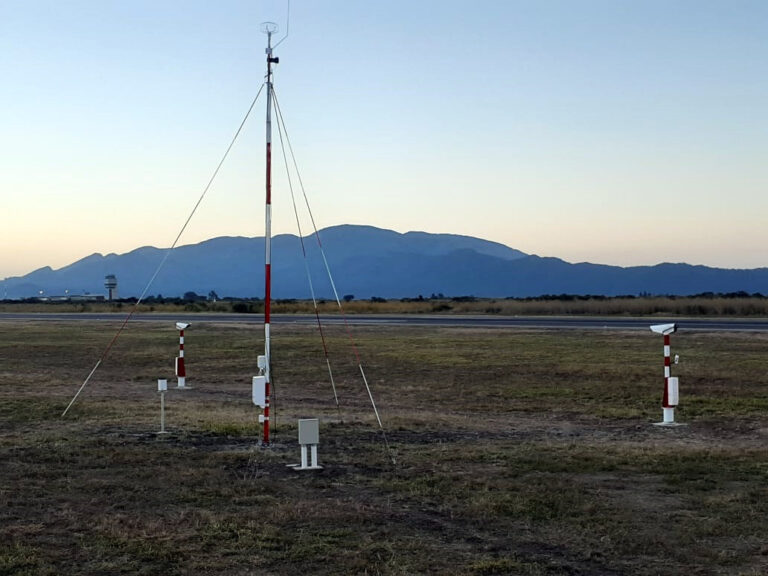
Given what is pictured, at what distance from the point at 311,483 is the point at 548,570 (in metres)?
3.68

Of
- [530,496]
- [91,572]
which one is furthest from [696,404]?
[91,572]

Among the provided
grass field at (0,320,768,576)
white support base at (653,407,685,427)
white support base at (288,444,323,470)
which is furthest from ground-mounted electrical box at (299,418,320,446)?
white support base at (653,407,685,427)

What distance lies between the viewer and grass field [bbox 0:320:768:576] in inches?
272

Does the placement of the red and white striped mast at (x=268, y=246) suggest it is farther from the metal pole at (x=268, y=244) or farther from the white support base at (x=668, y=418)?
the white support base at (x=668, y=418)

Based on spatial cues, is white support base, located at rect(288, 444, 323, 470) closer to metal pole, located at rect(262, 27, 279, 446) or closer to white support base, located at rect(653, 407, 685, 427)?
metal pole, located at rect(262, 27, 279, 446)

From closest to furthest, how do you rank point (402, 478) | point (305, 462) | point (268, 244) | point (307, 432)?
point (402, 478), point (307, 432), point (305, 462), point (268, 244)

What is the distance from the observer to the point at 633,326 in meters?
39.1

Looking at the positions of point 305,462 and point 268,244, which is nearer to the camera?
point 305,462

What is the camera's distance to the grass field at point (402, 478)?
22.7ft

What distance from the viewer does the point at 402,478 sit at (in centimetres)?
977

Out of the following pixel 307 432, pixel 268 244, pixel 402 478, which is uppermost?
pixel 268 244

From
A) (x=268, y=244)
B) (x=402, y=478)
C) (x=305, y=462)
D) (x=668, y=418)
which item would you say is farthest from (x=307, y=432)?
(x=668, y=418)

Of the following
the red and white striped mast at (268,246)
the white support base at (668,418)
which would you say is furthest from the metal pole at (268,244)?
the white support base at (668,418)

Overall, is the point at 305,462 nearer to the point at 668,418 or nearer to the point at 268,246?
the point at 268,246
